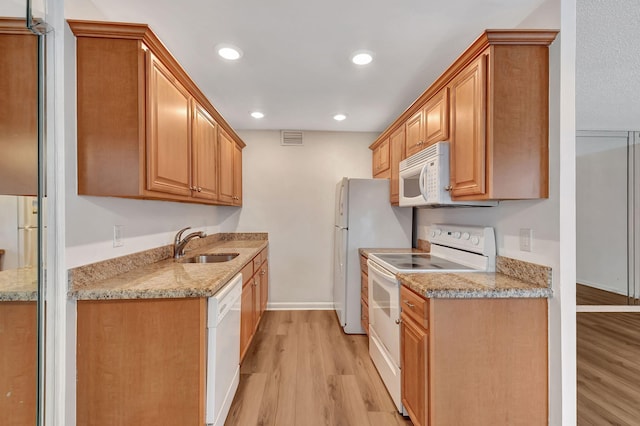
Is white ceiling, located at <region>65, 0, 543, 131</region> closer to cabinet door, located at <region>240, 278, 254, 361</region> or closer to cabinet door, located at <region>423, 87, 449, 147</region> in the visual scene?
cabinet door, located at <region>423, 87, 449, 147</region>

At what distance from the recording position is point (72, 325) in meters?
1.41

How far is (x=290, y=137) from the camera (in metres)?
3.96

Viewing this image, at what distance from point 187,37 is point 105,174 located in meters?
1.10

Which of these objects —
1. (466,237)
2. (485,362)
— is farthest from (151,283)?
(466,237)

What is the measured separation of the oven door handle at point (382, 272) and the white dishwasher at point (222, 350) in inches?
43.2

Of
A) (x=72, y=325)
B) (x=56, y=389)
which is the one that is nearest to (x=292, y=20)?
(x=72, y=325)

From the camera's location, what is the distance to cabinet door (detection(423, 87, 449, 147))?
2.02m

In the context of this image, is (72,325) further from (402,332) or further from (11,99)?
(402,332)

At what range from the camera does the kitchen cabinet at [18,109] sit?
1159 mm

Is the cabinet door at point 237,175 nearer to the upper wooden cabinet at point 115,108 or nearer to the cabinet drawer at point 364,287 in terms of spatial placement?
the cabinet drawer at point 364,287

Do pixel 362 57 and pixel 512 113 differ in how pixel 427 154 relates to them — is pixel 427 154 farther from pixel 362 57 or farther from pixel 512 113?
pixel 362 57

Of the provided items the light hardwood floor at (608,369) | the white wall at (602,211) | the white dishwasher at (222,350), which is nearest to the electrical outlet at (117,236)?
the white dishwasher at (222,350)

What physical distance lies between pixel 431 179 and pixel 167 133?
1838 mm

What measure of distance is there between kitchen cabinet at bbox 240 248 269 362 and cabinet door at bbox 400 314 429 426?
1290 millimetres
